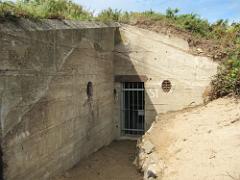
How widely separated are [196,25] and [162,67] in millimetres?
2662

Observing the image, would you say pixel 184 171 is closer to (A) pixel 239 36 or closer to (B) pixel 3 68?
(B) pixel 3 68

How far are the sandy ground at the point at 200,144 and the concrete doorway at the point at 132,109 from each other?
2062 mm

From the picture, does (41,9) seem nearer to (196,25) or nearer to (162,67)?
(162,67)

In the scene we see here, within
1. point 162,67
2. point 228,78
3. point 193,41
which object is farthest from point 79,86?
point 193,41

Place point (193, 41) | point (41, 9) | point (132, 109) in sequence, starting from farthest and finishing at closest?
point (132, 109) < point (193, 41) < point (41, 9)

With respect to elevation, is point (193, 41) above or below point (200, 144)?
above

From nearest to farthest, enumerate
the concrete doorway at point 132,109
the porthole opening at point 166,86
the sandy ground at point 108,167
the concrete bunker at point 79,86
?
1. the concrete bunker at point 79,86
2. the sandy ground at point 108,167
3. the porthole opening at point 166,86
4. the concrete doorway at point 132,109

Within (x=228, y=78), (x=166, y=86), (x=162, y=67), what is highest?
(x=162, y=67)

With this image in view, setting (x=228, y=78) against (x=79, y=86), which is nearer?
(x=79, y=86)

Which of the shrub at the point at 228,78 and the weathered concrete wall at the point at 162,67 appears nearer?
the shrub at the point at 228,78

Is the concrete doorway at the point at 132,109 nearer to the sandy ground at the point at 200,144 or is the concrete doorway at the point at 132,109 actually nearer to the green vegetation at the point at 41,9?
the sandy ground at the point at 200,144

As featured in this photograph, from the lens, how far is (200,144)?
7426 mm

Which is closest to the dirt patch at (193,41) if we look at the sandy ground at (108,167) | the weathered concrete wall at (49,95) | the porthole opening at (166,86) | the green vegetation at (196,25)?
the green vegetation at (196,25)

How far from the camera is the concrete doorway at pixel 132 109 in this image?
1245 centimetres
